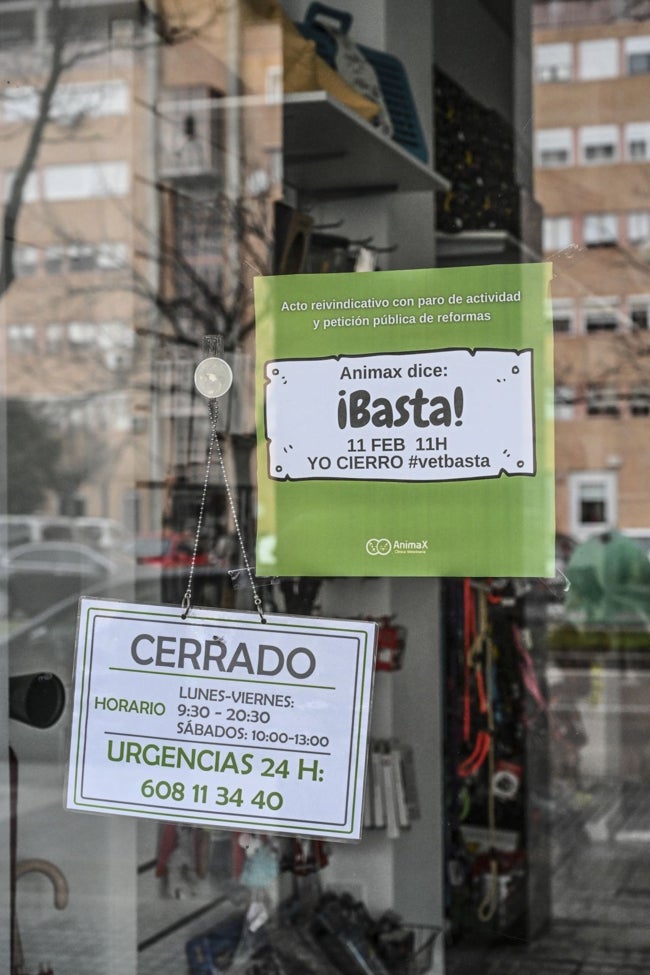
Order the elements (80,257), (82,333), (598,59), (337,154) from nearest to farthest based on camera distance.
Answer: (337,154), (598,59), (80,257), (82,333)

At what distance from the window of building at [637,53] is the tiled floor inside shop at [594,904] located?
346cm

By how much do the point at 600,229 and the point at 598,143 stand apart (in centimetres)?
172

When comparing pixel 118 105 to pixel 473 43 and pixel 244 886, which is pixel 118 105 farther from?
pixel 244 886

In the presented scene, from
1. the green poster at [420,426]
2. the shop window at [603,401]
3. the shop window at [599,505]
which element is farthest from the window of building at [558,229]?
the green poster at [420,426]

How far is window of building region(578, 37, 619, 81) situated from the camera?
6138 millimetres

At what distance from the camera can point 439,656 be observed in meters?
3.75

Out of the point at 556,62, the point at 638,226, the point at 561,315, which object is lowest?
the point at 561,315

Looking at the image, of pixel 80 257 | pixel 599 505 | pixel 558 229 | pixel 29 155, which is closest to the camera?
pixel 29 155

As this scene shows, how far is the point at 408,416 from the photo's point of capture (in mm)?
1613

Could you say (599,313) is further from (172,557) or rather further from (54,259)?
(54,259)

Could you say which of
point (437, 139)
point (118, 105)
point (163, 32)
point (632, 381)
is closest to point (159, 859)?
point (437, 139)

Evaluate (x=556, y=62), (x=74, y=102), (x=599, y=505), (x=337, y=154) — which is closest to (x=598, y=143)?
(x=556, y=62)

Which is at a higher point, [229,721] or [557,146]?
[557,146]

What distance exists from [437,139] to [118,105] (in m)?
2.17
